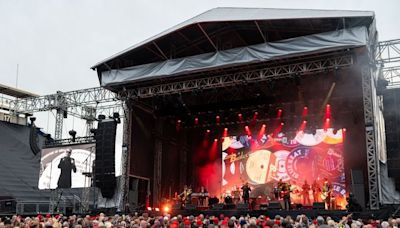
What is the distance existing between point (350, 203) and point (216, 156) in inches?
391

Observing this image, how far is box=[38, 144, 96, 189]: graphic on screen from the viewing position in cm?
2083

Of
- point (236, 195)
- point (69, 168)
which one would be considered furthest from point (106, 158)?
point (236, 195)

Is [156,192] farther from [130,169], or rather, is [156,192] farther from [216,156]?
[216,156]

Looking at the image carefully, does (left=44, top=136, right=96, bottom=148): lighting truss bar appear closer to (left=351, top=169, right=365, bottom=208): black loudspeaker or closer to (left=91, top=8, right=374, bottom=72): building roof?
(left=91, top=8, right=374, bottom=72): building roof

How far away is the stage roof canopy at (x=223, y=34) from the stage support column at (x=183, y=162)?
5.85 metres

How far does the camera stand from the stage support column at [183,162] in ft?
77.0

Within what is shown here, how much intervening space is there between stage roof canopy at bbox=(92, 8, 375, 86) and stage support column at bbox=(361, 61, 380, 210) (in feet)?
4.57

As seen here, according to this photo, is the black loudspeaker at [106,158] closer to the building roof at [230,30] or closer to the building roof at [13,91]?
the building roof at [230,30]

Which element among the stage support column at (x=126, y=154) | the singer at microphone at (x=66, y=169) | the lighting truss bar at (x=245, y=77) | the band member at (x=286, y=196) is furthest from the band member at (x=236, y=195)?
the singer at microphone at (x=66, y=169)

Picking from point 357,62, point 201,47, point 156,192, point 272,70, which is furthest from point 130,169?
point 357,62

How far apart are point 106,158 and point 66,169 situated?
109 inches

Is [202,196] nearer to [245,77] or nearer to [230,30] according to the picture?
[245,77]

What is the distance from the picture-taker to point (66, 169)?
68.7ft

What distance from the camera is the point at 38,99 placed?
22562 mm
